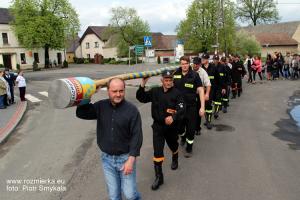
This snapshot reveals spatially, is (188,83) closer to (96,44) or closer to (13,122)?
(13,122)

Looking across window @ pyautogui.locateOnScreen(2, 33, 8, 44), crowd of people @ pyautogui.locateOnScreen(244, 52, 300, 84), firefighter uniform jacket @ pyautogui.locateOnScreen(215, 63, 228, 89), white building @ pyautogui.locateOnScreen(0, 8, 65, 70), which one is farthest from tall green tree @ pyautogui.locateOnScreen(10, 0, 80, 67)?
firefighter uniform jacket @ pyautogui.locateOnScreen(215, 63, 228, 89)

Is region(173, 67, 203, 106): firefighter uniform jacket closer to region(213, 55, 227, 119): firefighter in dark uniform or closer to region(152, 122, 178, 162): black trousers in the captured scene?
region(152, 122, 178, 162): black trousers

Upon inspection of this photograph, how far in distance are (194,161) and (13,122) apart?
23.1 ft

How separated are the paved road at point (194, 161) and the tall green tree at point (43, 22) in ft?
129

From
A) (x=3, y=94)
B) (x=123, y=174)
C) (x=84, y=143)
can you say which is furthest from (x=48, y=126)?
(x=123, y=174)

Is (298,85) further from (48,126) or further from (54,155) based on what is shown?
(54,155)

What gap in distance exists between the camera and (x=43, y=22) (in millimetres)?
47344

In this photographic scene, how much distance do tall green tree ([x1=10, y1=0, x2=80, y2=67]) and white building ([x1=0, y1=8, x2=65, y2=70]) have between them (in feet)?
7.53

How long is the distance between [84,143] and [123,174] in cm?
457

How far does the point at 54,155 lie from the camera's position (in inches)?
288

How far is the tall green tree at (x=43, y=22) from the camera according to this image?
4741 centimetres

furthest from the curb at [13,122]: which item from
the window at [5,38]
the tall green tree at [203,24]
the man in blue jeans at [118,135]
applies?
the window at [5,38]

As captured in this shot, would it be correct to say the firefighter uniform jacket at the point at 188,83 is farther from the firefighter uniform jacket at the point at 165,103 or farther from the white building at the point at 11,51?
the white building at the point at 11,51

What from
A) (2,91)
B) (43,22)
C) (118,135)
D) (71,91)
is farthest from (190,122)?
(43,22)
